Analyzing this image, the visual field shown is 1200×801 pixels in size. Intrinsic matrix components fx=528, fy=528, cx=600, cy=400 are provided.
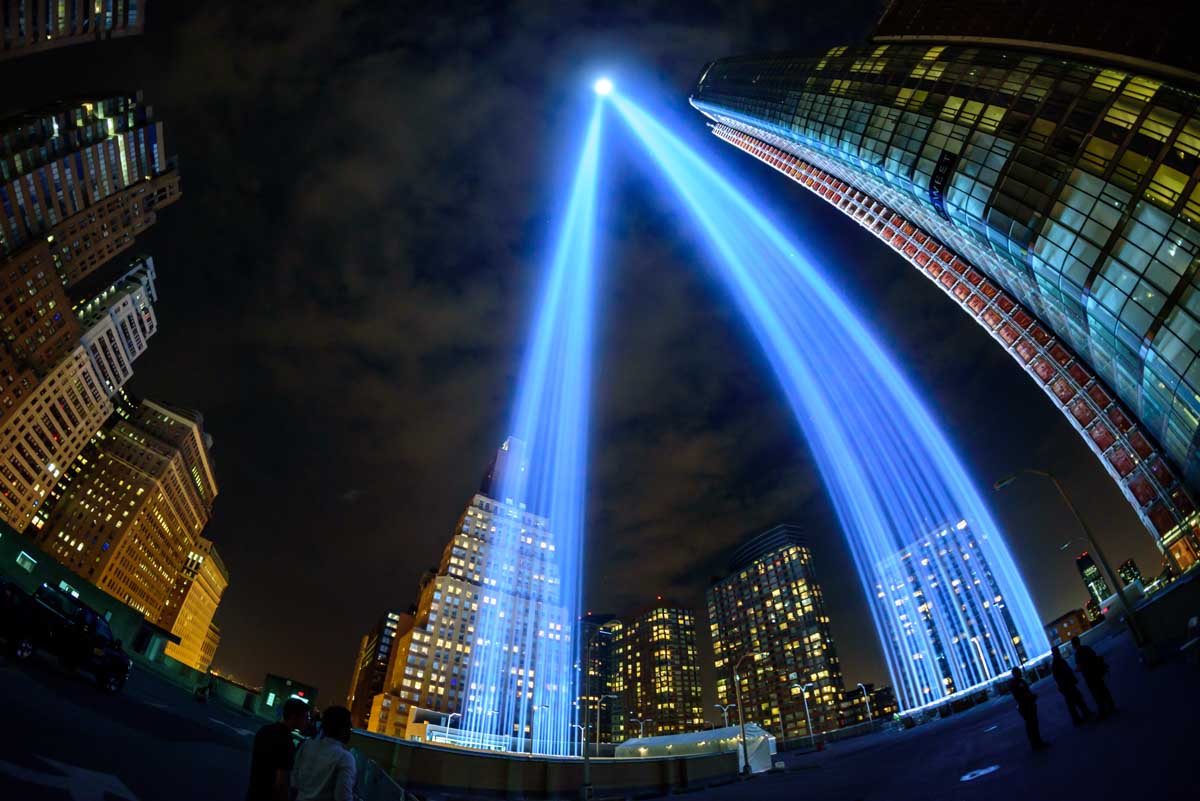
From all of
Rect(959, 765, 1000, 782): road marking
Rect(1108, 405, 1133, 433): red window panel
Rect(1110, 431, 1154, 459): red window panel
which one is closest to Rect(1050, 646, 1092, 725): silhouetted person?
Rect(959, 765, 1000, 782): road marking

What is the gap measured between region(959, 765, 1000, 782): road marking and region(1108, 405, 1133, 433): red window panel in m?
86.5

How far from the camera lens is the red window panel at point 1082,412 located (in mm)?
78000

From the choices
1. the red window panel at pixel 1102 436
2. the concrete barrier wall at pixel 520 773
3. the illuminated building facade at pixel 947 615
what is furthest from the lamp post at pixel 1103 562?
the illuminated building facade at pixel 947 615

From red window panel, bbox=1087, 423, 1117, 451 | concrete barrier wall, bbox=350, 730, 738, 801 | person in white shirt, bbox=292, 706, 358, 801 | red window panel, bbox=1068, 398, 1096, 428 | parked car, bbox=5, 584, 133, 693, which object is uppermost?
red window panel, bbox=1068, 398, 1096, 428

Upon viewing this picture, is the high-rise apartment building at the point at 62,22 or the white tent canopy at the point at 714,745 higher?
the high-rise apartment building at the point at 62,22

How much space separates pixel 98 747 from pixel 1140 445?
9978 cm

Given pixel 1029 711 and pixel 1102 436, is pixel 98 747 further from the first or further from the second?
pixel 1102 436

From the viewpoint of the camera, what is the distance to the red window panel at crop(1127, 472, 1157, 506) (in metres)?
66.5

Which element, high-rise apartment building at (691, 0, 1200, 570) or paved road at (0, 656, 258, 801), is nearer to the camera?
paved road at (0, 656, 258, 801)

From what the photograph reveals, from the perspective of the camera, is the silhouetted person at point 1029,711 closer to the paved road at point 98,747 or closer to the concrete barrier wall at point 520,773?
the paved road at point 98,747

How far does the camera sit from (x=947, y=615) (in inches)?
6284

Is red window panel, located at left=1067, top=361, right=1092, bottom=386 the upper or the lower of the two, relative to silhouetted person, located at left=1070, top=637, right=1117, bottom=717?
upper

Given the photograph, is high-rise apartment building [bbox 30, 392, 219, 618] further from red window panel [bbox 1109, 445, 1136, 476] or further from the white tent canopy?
red window panel [bbox 1109, 445, 1136, 476]

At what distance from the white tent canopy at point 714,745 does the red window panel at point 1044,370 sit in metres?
76.9
